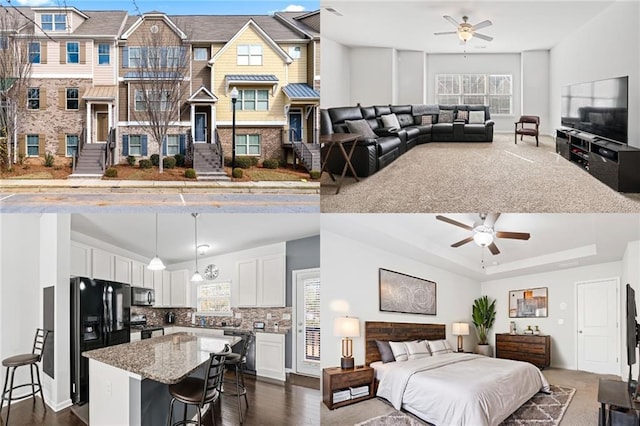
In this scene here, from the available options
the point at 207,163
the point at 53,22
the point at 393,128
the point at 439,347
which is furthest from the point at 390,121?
the point at 53,22

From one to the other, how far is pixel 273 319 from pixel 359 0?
87.4 inches

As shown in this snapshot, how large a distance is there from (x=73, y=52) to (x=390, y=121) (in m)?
2.06

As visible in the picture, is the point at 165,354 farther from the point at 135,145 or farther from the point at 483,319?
the point at 483,319

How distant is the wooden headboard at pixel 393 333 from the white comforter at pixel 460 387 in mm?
147

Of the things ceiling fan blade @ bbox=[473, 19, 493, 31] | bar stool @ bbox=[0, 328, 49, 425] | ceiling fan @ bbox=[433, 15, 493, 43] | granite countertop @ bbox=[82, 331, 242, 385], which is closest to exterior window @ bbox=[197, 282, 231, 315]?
granite countertop @ bbox=[82, 331, 242, 385]

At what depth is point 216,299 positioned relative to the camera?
266 centimetres

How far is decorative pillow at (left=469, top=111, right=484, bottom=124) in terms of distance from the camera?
134 inches

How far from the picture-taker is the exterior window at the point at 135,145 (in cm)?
352

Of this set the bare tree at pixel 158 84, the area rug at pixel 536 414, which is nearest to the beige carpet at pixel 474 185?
the bare tree at pixel 158 84

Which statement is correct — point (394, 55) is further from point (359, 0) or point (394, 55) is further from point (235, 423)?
point (235, 423)

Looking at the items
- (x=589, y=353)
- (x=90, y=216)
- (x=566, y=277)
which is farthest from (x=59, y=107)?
(x=589, y=353)

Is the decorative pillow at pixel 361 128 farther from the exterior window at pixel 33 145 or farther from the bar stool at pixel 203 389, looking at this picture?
the exterior window at pixel 33 145

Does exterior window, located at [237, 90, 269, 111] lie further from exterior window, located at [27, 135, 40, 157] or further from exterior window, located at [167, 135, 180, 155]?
exterior window, located at [27, 135, 40, 157]

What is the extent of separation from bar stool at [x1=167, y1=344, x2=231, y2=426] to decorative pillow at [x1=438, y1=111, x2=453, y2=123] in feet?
6.19
